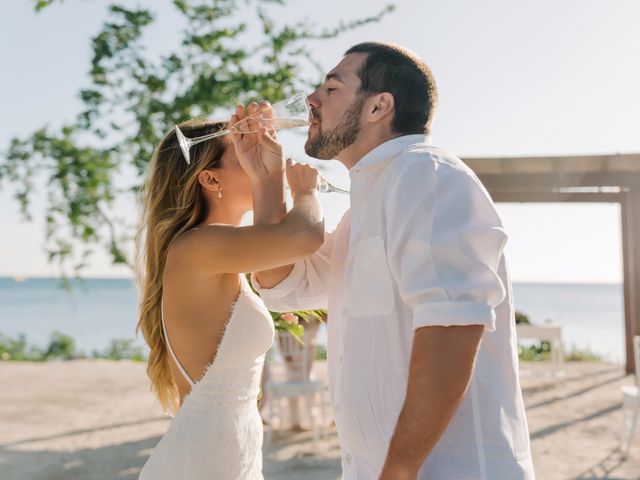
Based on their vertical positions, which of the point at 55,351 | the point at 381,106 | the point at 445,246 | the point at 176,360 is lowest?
the point at 55,351

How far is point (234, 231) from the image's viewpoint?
7.10 ft

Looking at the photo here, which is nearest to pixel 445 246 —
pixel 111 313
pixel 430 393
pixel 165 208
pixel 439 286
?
pixel 439 286

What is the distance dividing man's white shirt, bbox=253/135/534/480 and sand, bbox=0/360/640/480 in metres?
5.18

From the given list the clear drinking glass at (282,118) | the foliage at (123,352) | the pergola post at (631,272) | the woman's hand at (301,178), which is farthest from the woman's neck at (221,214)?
the foliage at (123,352)

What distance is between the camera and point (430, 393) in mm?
1396

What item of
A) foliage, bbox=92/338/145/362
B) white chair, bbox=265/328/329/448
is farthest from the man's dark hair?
foliage, bbox=92/338/145/362

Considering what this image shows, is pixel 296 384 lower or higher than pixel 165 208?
lower

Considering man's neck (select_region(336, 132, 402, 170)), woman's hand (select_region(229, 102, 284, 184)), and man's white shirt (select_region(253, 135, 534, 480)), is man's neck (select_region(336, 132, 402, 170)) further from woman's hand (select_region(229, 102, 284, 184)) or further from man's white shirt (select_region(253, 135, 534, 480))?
woman's hand (select_region(229, 102, 284, 184))

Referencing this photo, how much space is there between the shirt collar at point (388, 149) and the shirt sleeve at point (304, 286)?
0.59 meters

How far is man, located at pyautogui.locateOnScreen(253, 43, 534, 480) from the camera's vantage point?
142cm

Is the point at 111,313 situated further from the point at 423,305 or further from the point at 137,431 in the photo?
the point at 423,305

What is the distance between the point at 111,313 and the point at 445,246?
225 feet

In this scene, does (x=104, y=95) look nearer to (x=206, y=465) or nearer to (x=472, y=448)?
(x=206, y=465)

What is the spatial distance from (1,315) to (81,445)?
67.1 meters
